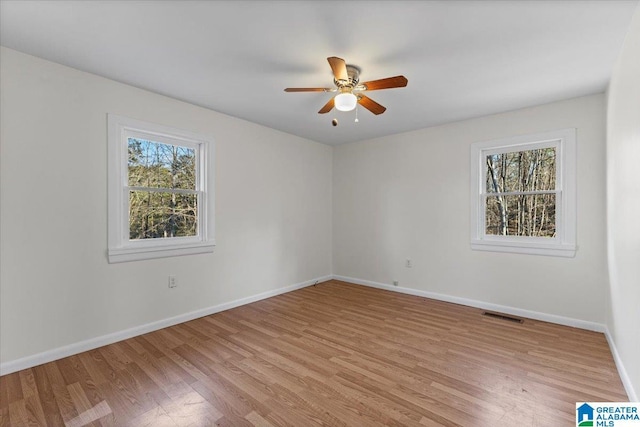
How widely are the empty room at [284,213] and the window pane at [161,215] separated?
0.02 metres

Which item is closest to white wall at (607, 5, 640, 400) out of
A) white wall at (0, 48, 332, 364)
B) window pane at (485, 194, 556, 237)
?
window pane at (485, 194, 556, 237)

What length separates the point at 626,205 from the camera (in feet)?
6.67

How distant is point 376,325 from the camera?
324 centimetres

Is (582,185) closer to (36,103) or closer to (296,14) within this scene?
(296,14)

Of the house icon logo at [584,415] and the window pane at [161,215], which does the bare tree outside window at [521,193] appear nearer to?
Answer: the house icon logo at [584,415]

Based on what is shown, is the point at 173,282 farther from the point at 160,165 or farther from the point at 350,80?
the point at 350,80

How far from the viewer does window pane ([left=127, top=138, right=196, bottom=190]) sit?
120 inches

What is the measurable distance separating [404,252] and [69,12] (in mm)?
4390

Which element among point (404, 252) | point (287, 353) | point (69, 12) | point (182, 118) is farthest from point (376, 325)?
point (69, 12)

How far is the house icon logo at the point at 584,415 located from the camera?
177 centimetres

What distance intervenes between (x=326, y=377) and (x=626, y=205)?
247cm

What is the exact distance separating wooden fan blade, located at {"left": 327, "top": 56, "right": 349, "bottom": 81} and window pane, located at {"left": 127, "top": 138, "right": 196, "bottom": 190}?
7.21 ft

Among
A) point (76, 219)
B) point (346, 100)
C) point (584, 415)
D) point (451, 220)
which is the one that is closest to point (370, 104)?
point (346, 100)

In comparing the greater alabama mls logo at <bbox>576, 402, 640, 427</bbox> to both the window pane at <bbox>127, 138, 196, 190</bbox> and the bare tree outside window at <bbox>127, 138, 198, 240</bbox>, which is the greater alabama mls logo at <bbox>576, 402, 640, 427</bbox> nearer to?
the bare tree outside window at <bbox>127, 138, 198, 240</bbox>
